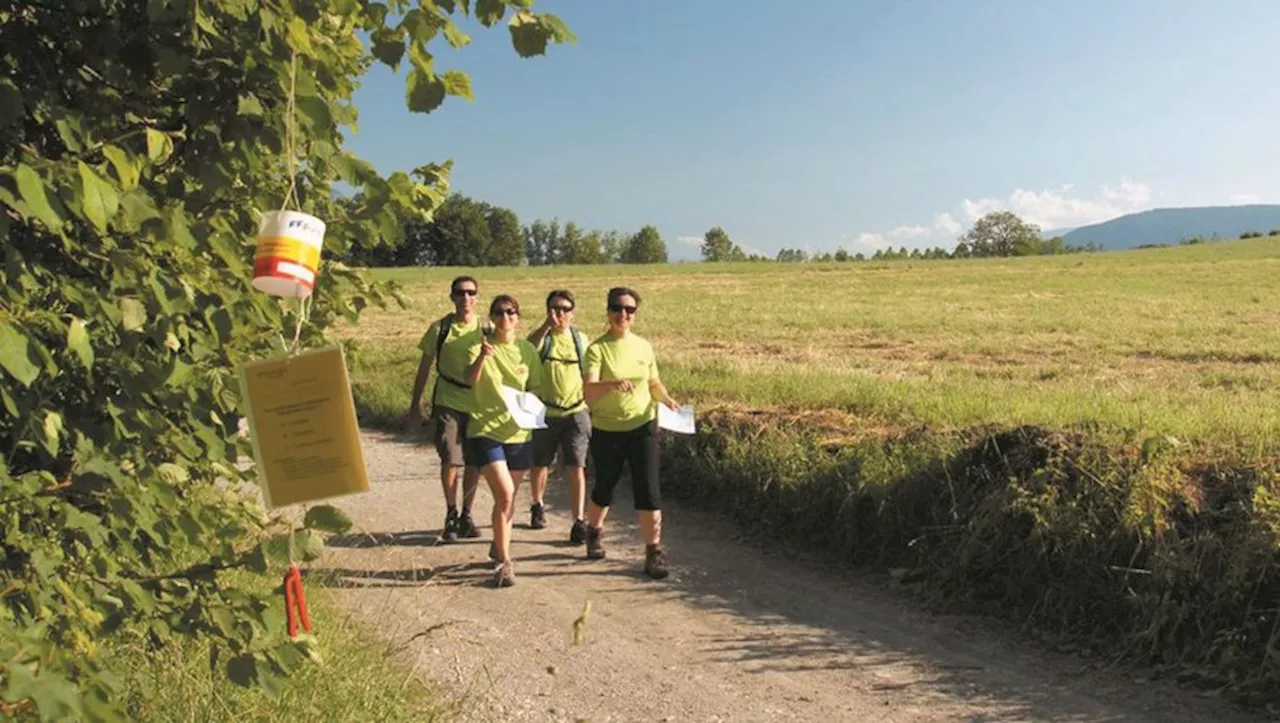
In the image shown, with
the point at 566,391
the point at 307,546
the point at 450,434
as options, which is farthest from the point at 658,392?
the point at 307,546

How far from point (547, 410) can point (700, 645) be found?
2.85 meters

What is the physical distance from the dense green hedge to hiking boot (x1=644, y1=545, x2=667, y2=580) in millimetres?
1162

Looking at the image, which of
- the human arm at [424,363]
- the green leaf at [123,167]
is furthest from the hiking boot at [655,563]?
the green leaf at [123,167]

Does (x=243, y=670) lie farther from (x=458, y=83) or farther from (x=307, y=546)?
(x=458, y=83)

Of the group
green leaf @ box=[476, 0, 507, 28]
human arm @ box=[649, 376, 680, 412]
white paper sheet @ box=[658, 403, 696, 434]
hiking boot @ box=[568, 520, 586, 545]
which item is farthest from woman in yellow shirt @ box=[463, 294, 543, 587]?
green leaf @ box=[476, 0, 507, 28]

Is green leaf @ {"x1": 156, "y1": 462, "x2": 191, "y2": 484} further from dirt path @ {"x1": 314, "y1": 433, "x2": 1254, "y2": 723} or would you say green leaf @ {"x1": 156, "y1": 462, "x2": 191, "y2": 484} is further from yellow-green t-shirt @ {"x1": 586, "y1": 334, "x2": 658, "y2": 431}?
yellow-green t-shirt @ {"x1": 586, "y1": 334, "x2": 658, "y2": 431}

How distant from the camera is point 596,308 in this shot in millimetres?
30922

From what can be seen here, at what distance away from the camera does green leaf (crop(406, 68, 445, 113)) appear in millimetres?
2045

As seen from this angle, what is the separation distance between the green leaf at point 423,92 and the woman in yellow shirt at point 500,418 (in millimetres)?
4312

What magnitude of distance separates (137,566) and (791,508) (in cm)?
522

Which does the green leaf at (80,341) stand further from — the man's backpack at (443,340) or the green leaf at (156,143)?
the man's backpack at (443,340)

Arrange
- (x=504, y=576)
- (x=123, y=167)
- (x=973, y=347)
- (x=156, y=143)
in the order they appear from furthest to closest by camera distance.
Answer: (x=973, y=347) < (x=504, y=576) < (x=156, y=143) < (x=123, y=167)

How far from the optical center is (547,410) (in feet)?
24.6

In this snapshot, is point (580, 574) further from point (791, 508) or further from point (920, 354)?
point (920, 354)
